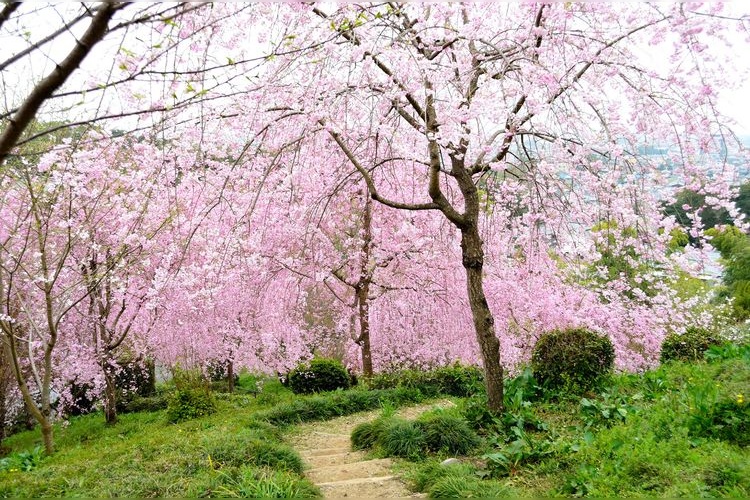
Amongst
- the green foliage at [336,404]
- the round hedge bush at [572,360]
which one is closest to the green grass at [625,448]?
the round hedge bush at [572,360]

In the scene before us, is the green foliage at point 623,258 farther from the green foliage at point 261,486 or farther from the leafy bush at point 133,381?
the leafy bush at point 133,381

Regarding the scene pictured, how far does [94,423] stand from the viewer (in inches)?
444

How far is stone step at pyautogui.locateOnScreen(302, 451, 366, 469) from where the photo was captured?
17.6 ft

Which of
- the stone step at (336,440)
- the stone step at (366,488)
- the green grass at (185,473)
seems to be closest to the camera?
the green grass at (185,473)

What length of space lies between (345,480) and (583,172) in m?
4.33

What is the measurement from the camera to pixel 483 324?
19.2ft

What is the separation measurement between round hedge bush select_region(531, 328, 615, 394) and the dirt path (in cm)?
216

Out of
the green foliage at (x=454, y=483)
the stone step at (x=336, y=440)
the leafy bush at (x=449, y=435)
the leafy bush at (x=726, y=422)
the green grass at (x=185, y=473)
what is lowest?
the stone step at (x=336, y=440)

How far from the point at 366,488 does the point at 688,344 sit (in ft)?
19.4

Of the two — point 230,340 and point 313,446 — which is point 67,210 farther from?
point 313,446

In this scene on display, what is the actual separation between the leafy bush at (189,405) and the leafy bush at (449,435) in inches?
214

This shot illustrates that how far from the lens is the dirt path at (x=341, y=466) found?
4301 mm

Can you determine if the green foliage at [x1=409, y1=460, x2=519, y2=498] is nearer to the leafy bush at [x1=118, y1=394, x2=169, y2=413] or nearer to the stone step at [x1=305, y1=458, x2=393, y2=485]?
the stone step at [x1=305, y1=458, x2=393, y2=485]

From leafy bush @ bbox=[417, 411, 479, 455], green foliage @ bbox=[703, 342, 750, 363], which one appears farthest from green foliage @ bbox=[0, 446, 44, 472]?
green foliage @ bbox=[703, 342, 750, 363]
